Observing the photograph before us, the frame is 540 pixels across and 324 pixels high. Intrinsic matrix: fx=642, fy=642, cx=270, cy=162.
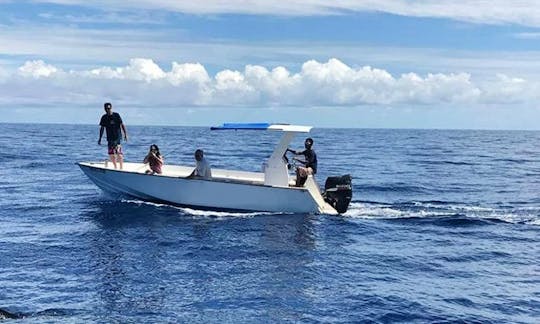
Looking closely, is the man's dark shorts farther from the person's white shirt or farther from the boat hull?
the person's white shirt

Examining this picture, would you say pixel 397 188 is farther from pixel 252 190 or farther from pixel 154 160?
pixel 154 160

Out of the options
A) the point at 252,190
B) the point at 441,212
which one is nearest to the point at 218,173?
the point at 252,190

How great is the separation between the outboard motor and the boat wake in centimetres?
42

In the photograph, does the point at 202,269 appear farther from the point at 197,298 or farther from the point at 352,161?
the point at 352,161

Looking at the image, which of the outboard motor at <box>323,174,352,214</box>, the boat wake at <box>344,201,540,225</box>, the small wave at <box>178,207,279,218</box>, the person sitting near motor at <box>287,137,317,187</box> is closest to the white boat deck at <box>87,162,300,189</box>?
the person sitting near motor at <box>287,137,317,187</box>

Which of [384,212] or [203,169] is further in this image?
[384,212]

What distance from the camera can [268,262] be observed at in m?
15.8

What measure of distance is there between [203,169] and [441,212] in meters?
8.87

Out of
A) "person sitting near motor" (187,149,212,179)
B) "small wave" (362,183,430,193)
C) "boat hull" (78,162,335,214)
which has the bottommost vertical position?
"small wave" (362,183,430,193)

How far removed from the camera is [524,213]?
2398 cm

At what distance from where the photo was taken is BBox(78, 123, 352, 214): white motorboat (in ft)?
71.2

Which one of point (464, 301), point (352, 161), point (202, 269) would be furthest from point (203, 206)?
point (352, 161)

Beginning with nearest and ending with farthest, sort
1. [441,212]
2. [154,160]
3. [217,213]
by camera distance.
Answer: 1. [217,213]
2. [154,160]
3. [441,212]

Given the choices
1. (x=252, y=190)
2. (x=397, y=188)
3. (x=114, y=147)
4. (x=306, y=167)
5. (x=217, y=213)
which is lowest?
(x=217, y=213)
